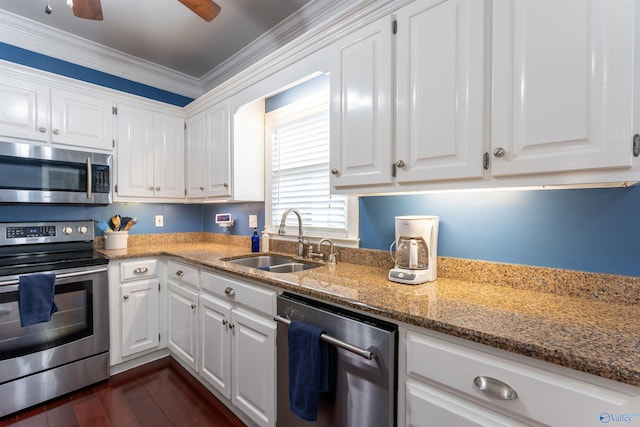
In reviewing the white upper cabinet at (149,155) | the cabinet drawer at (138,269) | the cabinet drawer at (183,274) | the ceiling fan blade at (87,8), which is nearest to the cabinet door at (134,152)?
the white upper cabinet at (149,155)

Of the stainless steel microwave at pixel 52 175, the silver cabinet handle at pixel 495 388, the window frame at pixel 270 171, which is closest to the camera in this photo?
the silver cabinet handle at pixel 495 388

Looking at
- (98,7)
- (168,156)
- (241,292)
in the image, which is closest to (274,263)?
(241,292)

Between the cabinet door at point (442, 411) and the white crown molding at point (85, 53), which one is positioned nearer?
the cabinet door at point (442, 411)

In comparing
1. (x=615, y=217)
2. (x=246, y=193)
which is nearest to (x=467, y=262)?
(x=615, y=217)

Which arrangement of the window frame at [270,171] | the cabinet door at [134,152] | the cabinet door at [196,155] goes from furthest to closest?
the cabinet door at [196,155] → the cabinet door at [134,152] → the window frame at [270,171]

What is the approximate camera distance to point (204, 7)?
5.33ft

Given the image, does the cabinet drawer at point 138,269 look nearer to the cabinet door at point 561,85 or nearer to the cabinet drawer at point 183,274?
the cabinet drawer at point 183,274

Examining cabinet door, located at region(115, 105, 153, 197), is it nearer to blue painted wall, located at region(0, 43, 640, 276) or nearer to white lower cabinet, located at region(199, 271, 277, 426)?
white lower cabinet, located at region(199, 271, 277, 426)

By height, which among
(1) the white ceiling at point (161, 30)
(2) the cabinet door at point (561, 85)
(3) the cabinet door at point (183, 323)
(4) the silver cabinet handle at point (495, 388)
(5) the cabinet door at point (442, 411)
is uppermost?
(1) the white ceiling at point (161, 30)

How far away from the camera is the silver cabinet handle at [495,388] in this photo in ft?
2.58

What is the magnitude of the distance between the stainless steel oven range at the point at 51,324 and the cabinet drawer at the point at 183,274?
1.45ft

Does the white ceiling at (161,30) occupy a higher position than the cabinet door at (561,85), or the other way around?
the white ceiling at (161,30)

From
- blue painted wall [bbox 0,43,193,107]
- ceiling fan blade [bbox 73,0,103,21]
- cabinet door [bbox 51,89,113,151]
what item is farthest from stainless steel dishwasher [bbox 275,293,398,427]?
blue painted wall [bbox 0,43,193,107]

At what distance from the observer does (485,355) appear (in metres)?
0.84
